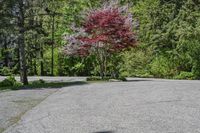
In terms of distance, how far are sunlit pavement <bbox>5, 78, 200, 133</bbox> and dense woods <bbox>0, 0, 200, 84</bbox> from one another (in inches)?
487

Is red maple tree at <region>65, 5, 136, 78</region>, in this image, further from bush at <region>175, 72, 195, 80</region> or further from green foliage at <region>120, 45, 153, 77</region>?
green foliage at <region>120, 45, 153, 77</region>

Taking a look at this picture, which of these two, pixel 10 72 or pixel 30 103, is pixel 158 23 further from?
pixel 30 103

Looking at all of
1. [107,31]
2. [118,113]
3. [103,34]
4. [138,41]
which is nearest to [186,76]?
[138,41]

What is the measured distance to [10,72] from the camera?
1921 inches

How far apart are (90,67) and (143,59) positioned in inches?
247

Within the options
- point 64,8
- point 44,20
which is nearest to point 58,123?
point 64,8

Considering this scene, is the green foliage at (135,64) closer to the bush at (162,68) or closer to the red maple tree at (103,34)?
the bush at (162,68)

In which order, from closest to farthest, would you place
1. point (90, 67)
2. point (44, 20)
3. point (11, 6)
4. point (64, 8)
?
point (11, 6) < point (90, 67) < point (64, 8) < point (44, 20)

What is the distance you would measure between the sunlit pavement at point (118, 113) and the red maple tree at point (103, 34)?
37.4 feet

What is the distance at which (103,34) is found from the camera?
2812 centimetres

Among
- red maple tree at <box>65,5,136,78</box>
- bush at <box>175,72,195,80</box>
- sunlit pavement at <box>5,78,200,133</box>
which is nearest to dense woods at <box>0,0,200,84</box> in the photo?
bush at <box>175,72,195,80</box>

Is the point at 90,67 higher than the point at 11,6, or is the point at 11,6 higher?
the point at 11,6

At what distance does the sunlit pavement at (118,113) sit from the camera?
34.4 ft

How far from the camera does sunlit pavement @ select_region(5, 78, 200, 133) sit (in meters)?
10.5
